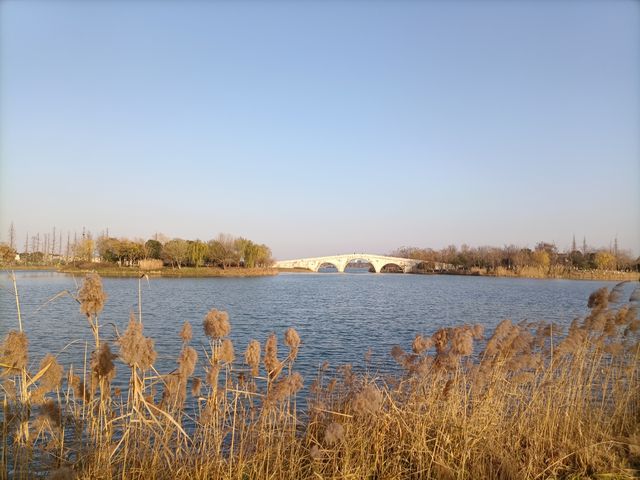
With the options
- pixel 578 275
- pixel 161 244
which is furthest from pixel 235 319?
pixel 578 275

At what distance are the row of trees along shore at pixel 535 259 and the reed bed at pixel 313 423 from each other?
97369 mm

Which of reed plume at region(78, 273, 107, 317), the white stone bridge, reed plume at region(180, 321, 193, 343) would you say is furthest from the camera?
the white stone bridge

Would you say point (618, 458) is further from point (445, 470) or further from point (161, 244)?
point (161, 244)

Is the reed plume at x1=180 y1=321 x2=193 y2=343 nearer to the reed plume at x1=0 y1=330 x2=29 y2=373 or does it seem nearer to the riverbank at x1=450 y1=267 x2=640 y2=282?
the reed plume at x1=0 y1=330 x2=29 y2=373

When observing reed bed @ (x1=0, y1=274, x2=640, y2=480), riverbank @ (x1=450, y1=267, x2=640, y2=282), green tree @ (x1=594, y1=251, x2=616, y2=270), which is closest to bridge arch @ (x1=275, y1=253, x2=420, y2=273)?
riverbank @ (x1=450, y1=267, x2=640, y2=282)

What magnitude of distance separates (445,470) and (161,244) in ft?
300

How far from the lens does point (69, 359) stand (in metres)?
13.9

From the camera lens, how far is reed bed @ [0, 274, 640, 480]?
14.6 ft

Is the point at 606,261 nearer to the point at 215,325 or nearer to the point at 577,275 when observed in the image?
the point at 577,275

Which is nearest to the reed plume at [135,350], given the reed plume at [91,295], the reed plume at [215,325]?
the reed plume at [91,295]

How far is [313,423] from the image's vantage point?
18.7ft

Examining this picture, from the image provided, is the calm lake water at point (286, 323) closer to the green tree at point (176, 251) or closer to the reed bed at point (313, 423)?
the reed bed at point (313, 423)

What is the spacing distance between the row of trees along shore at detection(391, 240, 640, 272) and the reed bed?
97369 mm

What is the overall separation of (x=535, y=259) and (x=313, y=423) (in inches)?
4273
